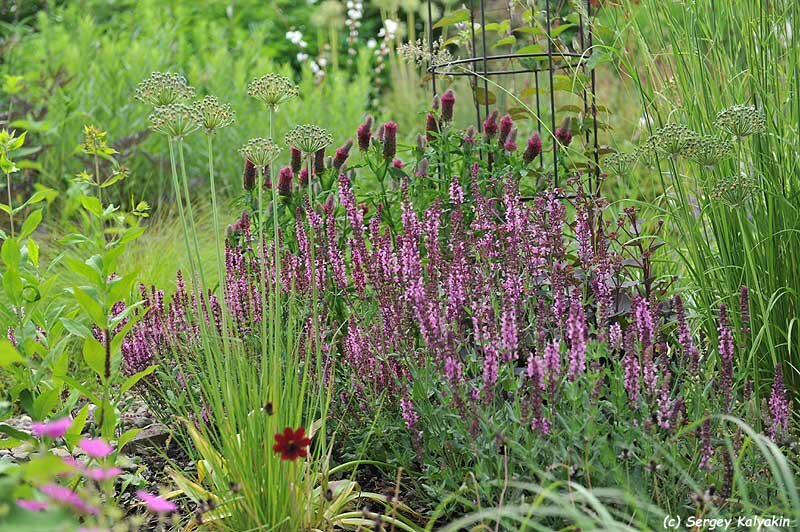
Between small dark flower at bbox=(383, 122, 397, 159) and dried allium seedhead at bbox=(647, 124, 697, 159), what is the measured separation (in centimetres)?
99

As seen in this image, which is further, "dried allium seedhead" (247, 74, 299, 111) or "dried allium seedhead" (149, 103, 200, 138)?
"dried allium seedhead" (247, 74, 299, 111)

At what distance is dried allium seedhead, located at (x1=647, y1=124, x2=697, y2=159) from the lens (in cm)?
235

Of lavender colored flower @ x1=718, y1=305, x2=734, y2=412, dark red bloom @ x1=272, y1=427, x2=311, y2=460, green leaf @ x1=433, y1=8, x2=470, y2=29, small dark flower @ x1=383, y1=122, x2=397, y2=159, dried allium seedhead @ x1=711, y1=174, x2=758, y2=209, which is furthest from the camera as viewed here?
green leaf @ x1=433, y1=8, x2=470, y2=29

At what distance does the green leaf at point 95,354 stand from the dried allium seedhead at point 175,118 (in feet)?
1.84

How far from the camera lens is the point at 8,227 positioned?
5230 mm

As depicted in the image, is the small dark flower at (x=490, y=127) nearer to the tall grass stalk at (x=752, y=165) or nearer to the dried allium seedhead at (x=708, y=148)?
the tall grass stalk at (x=752, y=165)

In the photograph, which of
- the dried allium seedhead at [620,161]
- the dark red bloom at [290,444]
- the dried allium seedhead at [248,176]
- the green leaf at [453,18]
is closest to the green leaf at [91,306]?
the dark red bloom at [290,444]

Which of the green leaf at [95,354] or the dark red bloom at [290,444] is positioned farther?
the green leaf at [95,354]

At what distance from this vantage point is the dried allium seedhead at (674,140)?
7.71 feet

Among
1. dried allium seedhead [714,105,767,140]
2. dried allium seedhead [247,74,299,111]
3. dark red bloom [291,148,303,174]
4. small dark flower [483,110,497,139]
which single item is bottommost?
dark red bloom [291,148,303,174]

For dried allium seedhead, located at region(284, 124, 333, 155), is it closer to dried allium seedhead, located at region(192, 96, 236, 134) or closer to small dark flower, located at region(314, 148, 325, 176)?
dried allium seedhead, located at region(192, 96, 236, 134)

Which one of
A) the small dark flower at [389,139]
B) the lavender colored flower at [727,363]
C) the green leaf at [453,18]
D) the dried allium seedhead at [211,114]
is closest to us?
the lavender colored flower at [727,363]

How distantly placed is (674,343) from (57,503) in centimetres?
204

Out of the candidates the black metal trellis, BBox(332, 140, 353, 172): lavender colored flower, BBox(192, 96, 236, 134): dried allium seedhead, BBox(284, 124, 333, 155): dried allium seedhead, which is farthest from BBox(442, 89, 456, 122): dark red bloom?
BBox(192, 96, 236, 134): dried allium seedhead
